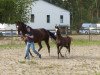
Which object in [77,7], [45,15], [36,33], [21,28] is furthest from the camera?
[77,7]

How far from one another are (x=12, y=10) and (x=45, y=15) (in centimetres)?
2151

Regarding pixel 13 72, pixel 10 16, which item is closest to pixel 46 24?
pixel 10 16

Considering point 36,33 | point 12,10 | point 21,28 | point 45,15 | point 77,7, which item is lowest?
point 45,15

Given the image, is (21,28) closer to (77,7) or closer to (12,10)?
(12,10)

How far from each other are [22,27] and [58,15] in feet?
152

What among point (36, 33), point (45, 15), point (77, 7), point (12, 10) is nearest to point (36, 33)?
point (36, 33)

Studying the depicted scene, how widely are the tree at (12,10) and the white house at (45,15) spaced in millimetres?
18677

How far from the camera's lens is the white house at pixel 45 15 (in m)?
61.5

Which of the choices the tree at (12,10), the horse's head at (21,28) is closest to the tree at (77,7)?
the tree at (12,10)

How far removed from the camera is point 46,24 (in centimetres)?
6281

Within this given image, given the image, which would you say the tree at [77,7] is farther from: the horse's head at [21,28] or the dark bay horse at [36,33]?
the horse's head at [21,28]

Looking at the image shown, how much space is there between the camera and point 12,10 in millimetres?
40844

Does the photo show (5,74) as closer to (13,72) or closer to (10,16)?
(13,72)

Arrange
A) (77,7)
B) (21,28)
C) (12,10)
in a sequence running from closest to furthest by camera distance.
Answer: (21,28) → (12,10) → (77,7)
